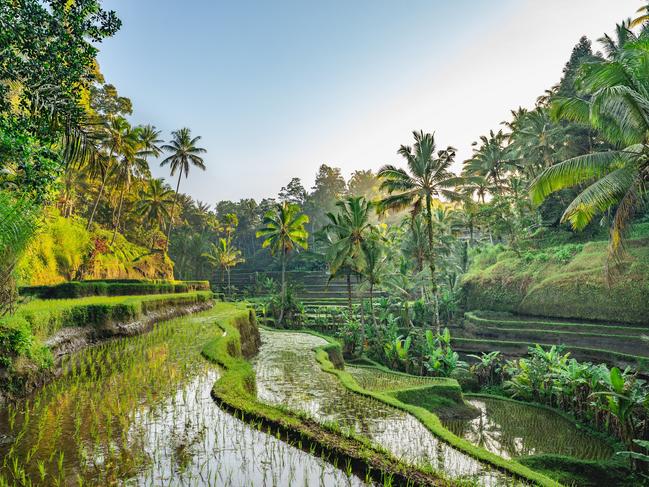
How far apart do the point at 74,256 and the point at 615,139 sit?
22.5m

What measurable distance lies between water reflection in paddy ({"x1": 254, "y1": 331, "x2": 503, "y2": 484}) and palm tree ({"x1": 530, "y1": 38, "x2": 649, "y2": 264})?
693 cm

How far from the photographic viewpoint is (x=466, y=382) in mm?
16031

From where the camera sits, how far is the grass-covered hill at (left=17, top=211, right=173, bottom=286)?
611 inches

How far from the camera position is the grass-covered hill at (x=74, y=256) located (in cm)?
1552

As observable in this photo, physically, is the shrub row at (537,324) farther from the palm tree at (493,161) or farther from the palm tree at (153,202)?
the palm tree at (153,202)

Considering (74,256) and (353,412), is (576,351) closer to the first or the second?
(353,412)

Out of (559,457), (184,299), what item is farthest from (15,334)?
(184,299)

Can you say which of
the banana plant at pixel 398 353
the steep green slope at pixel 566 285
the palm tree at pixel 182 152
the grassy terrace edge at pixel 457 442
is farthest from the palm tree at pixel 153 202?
the grassy terrace edge at pixel 457 442

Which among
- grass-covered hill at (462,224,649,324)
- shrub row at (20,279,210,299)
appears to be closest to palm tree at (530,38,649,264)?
grass-covered hill at (462,224,649,324)

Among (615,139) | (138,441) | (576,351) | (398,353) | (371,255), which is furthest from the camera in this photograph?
(371,255)

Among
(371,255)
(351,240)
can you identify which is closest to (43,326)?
(351,240)

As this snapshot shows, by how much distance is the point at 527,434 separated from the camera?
34.7 feet

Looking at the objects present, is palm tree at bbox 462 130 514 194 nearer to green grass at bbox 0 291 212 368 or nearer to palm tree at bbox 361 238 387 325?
palm tree at bbox 361 238 387 325

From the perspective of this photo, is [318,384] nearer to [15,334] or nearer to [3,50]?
[15,334]
